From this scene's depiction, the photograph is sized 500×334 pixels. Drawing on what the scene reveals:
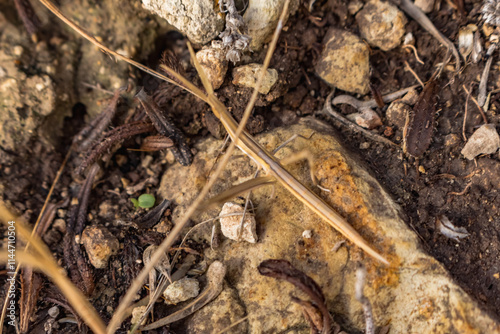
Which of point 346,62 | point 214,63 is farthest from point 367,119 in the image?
point 214,63

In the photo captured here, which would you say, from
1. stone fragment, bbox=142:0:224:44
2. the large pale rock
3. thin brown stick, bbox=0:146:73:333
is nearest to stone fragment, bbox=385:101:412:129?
the large pale rock

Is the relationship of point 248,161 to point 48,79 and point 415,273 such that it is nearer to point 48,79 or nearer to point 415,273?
point 415,273

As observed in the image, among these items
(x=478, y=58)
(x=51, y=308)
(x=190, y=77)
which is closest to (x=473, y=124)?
(x=478, y=58)

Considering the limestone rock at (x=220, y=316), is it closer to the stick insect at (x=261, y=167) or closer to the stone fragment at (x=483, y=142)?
the stick insect at (x=261, y=167)

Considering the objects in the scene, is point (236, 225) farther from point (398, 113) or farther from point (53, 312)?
point (398, 113)

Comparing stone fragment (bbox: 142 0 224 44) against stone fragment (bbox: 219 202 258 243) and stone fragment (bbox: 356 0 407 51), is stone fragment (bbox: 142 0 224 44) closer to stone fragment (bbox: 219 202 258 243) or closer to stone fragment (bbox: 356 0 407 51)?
stone fragment (bbox: 356 0 407 51)

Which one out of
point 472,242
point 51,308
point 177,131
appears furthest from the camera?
point 177,131
